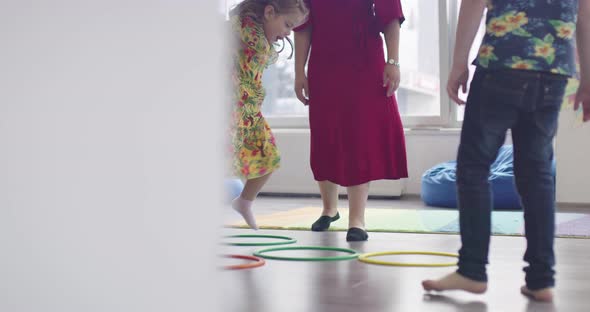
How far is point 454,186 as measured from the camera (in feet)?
14.5

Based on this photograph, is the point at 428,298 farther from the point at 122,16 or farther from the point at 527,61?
the point at 122,16

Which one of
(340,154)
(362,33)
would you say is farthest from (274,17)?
(340,154)

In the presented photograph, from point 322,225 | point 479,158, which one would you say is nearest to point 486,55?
point 479,158

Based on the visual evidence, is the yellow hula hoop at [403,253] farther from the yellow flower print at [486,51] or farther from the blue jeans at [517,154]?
the yellow flower print at [486,51]

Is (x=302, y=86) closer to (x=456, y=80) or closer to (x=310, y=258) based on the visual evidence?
(x=310, y=258)

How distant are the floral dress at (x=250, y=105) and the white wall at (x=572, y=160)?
6.71 feet

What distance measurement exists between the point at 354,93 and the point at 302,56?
1.07 feet

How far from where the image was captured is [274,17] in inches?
111

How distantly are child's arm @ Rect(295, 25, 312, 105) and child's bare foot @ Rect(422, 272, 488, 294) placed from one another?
1459mm

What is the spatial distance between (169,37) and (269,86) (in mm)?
5326

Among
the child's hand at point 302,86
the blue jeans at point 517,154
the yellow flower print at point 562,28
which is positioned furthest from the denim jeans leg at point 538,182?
the child's hand at point 302,86

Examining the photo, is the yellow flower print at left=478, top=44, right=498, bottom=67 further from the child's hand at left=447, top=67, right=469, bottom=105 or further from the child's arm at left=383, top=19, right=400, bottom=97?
the child's arm at left=383, top=19, right=400, bottom=97

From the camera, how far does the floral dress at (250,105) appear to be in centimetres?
280

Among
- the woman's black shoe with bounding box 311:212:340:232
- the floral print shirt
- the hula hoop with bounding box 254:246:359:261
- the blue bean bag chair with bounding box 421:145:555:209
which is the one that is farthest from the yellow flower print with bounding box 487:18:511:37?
the blue bean bag chair with bounding box 421:145:555:209
